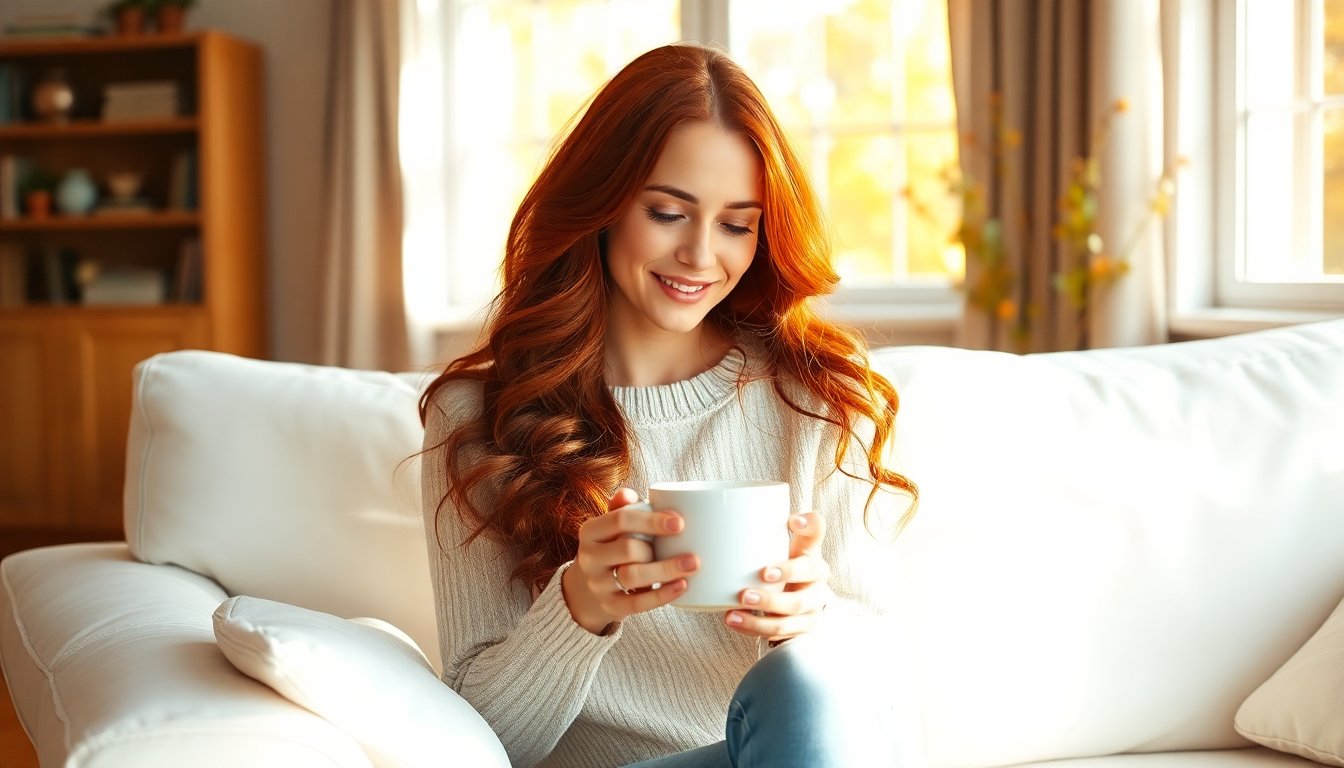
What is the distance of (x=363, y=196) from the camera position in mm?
4832

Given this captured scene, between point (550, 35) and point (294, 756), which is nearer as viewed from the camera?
point (294, 756)

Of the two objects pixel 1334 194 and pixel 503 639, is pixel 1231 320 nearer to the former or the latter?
pixel 1334 194

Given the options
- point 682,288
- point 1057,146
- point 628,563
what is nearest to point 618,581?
point 628,563

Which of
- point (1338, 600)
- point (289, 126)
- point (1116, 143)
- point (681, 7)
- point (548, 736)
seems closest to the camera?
point (548, 736)

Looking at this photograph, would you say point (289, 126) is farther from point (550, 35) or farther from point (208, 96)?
point (550, 35)

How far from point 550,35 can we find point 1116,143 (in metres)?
2.29

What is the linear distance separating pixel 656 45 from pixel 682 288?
137 inches

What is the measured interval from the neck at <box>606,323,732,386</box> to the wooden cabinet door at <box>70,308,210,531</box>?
355 centimetres

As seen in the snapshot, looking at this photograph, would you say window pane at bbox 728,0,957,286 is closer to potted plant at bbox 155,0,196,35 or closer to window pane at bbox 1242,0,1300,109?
window pane at bbox 1242,0,1300,109

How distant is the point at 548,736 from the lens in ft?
4.83

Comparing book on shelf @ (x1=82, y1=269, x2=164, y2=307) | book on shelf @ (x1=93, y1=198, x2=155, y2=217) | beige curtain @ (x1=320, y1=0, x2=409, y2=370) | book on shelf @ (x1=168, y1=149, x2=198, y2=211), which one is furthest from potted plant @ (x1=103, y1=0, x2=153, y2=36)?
book on shelf @ (x1=82, y1=269, x2=164, y2=307)

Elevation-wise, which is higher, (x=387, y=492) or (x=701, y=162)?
(x=701, y=162)

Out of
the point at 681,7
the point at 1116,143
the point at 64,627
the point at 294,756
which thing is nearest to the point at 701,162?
the point at 294,756

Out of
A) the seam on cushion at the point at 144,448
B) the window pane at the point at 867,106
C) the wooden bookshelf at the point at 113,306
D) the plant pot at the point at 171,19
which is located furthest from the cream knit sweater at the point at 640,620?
the plant pot at the point at 171,19
